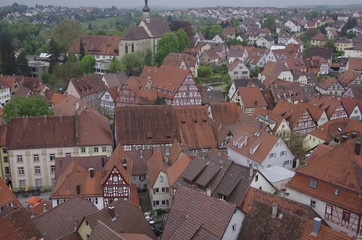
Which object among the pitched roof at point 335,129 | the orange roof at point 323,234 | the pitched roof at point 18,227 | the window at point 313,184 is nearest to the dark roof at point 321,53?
the pitched roof at point 335,129

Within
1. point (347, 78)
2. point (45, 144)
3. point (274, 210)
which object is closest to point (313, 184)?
point (274, 210)

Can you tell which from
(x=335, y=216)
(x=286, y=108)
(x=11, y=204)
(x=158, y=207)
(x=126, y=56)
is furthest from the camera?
(x=126, y=56)

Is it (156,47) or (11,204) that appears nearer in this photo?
(11,204)

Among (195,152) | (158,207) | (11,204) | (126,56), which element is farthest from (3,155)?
(126,56)

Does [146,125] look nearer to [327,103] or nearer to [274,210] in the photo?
[274,210]

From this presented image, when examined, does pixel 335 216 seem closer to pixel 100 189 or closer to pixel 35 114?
pixel 100 189

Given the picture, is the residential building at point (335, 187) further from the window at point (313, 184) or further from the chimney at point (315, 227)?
the chimney at point (315, 227)
